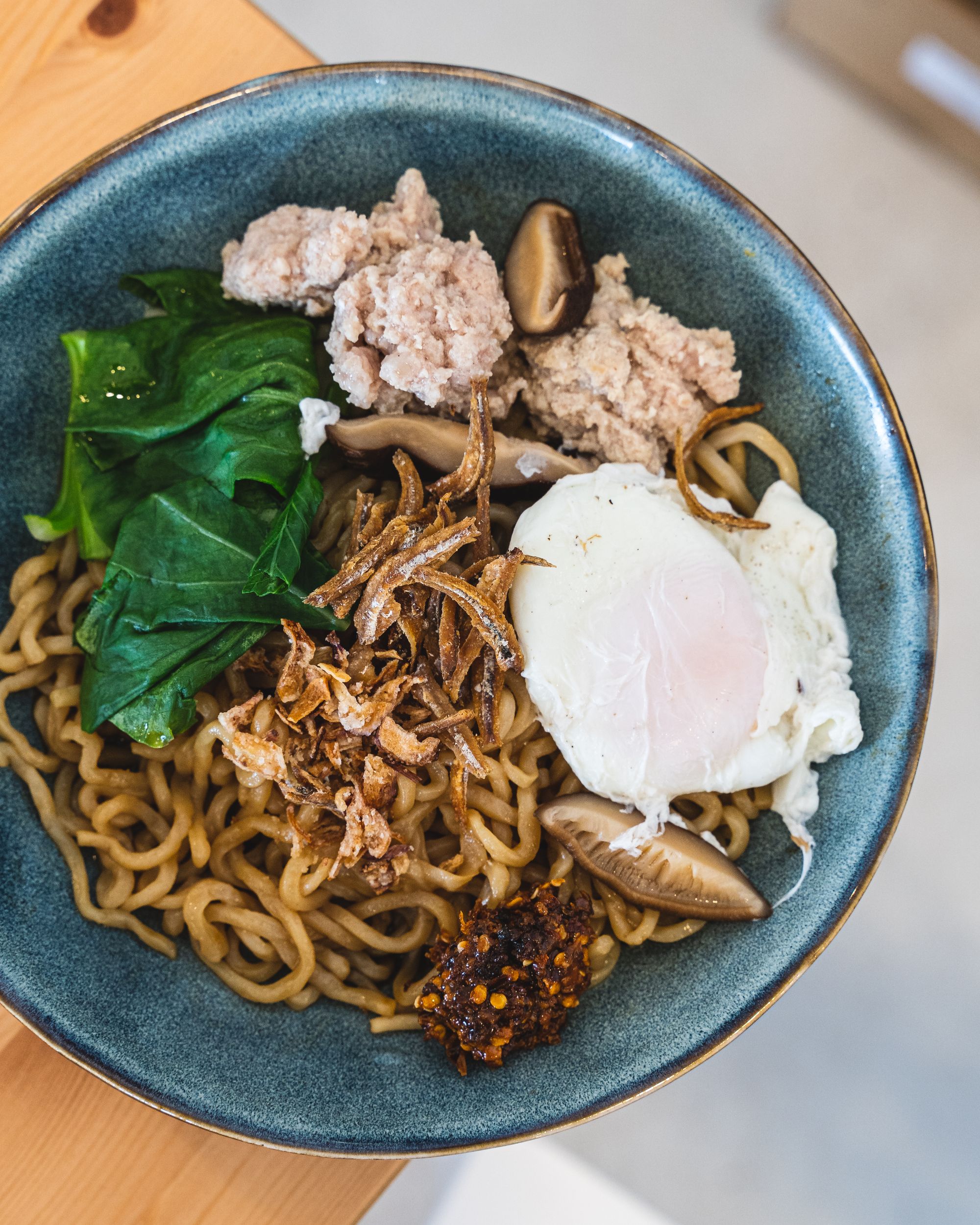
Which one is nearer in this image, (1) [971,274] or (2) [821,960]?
(2) [821,960]

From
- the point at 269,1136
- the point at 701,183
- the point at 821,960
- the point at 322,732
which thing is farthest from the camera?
the point at 821,960

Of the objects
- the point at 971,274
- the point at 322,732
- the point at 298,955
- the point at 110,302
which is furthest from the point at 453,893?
the point at 971,274

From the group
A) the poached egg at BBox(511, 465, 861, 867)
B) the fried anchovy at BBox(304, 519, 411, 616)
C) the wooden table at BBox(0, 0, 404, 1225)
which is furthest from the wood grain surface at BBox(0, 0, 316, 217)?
the poached egg at BBox(511, 465, 861, 867)

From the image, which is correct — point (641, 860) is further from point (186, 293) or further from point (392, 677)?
point (186, 293)

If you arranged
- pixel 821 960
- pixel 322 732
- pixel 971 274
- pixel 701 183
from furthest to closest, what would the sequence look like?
pixel 971 274, pixel 821 960, pixel 701 183, pixel 322 732

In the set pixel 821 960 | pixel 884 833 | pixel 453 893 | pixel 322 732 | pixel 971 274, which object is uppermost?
pixel 971 274

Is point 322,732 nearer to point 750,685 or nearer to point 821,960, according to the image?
point 750,685
